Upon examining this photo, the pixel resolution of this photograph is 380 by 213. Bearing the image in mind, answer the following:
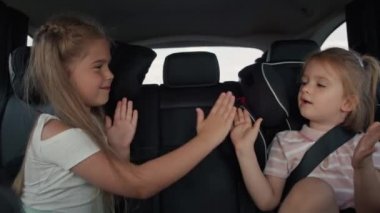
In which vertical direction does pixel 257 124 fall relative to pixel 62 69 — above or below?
below

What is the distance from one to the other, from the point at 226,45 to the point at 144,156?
4.83 feet

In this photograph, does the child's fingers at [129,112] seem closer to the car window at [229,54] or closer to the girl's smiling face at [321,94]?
the girl's smiling face at [321,94]

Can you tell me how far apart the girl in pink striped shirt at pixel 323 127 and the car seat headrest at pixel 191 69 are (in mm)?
287

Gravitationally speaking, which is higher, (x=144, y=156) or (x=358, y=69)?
(x=358, y=69)

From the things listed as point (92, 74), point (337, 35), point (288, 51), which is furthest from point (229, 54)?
point (92, 74)

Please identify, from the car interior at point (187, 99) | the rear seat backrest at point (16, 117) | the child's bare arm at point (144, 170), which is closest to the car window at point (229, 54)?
the car interior at point (187, 99)

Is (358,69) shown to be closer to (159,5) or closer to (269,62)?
(269,62)

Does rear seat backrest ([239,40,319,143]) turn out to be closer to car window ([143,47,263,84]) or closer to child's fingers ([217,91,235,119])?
child's fingers ([217,91,235,119])

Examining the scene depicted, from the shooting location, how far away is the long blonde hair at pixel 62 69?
5.35ft

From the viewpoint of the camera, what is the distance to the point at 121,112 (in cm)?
194

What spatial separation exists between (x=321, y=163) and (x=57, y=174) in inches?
34.9

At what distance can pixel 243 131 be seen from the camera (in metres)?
1.98

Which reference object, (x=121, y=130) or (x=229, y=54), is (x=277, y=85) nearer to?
(x=121, y=130)

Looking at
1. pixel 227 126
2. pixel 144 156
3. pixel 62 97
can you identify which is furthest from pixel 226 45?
pixel 62 97
